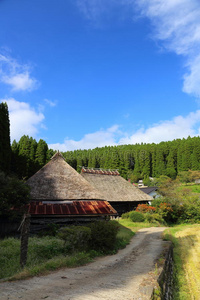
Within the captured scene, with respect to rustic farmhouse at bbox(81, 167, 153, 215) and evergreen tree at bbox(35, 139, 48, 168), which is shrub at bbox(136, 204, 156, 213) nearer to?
rustic farmhouse at bbox(81, 167, 153, 215)

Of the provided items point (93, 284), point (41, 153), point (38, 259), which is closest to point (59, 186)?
point (38, 259)

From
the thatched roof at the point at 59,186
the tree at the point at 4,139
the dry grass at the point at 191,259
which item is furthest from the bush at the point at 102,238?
the tree at the point at 4,139

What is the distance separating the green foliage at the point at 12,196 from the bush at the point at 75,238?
15.0ft

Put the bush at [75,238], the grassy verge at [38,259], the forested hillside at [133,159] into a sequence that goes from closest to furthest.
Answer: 1. the grassy verge at [38,259]
2. the bush at [75,238]
3. the forested hillside at [133,159]

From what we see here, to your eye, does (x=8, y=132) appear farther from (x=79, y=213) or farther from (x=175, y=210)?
(x=175, y=210)

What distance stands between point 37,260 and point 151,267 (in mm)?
4924

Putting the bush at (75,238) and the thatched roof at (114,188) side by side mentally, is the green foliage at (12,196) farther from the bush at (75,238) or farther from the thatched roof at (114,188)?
the thatched roof at (114,188)

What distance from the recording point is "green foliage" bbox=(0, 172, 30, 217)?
13200mm

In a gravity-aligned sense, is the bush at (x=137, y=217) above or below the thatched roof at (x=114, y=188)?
below

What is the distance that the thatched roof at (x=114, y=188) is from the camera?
1172 inches

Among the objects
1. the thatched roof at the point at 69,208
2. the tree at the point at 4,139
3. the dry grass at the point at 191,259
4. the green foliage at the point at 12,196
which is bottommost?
the dry grass at the point at 191,259

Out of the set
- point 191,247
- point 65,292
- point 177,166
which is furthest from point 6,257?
point 177,166

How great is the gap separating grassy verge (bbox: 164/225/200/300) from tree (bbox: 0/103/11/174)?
64.4 feet

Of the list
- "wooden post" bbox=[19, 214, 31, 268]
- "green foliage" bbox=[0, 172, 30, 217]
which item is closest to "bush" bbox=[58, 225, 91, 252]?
"wooden post" bbox=[19, 214, 31, 268]
